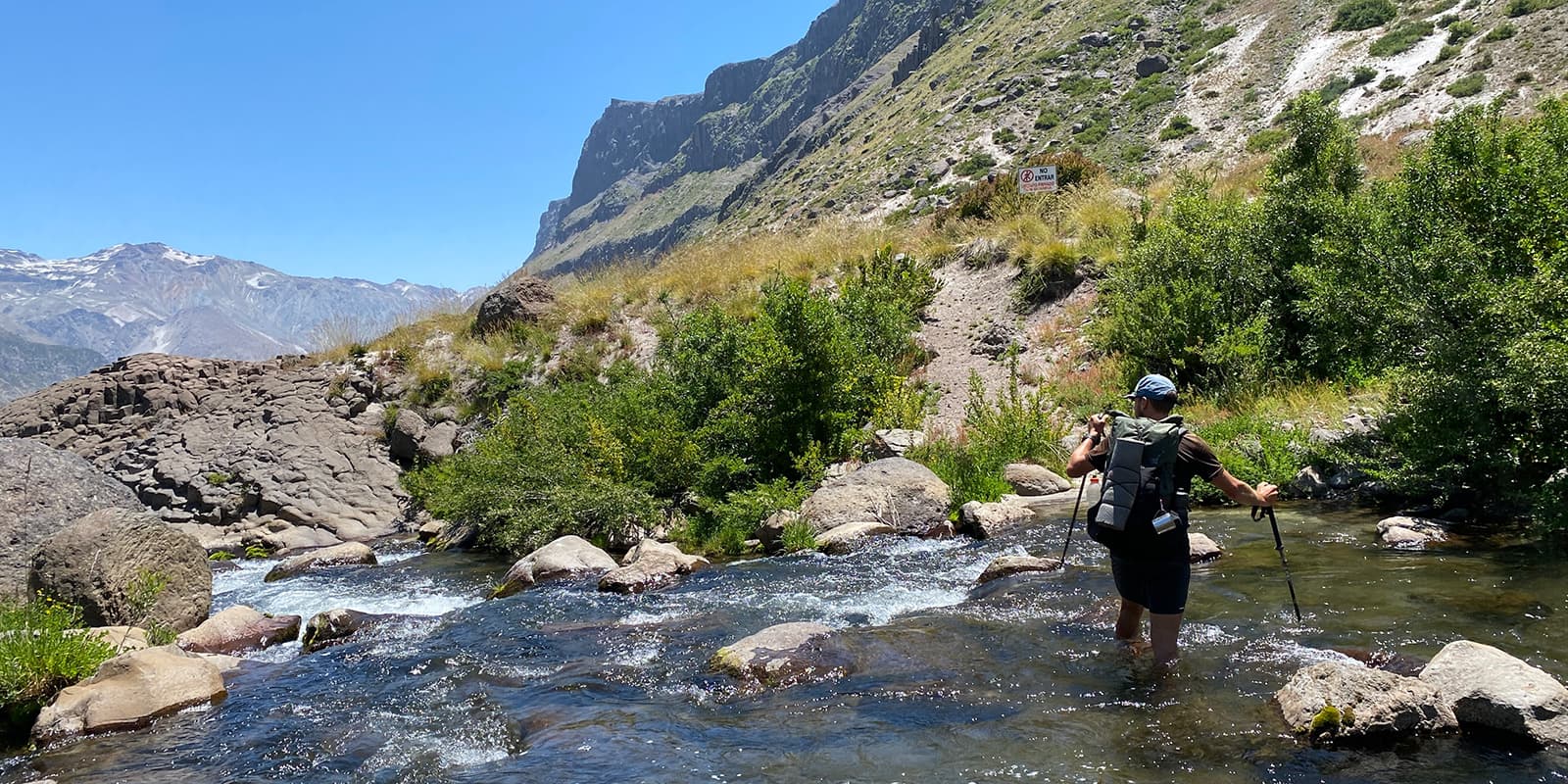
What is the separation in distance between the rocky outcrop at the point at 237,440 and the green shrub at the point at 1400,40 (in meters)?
45.8

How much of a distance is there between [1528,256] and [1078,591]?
17.4 ft

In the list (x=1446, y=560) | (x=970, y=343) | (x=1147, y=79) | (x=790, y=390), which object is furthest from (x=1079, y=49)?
(x=1446, y=560)

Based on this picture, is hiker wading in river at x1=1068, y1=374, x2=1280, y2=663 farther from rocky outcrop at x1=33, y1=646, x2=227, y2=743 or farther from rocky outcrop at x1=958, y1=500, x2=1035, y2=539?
rocky outcrop at x1=33, y1=646, x2=227, y2=743

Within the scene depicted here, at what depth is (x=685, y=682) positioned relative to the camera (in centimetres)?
593

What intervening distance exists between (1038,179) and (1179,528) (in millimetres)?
16937

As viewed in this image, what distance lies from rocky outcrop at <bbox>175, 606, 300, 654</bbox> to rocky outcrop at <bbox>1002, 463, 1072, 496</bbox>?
8.66 m

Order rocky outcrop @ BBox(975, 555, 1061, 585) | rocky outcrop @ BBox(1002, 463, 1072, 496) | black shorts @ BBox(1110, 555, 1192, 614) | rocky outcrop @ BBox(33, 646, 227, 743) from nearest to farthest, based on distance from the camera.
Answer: black shorts @ BBox(1110, 555, 1192, 614)
rocky outcrop @ BBox(33, 646, 227, 743)
rocky outcrop @ BBox(975, 555, 1061, 585)
rocky outcrop @ BBox(1002, 463, 1072, 496)

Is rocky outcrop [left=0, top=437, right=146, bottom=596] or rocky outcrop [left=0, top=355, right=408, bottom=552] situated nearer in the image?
rocky outcrop [left=0, top=437, right=146, bottom=596]

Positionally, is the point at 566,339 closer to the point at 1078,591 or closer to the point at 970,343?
the point at 970,343

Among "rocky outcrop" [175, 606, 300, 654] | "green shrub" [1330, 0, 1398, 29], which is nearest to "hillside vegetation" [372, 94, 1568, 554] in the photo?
"rocky outcrop" [175, 606, 300, 654]

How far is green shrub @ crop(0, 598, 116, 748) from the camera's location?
232 inches

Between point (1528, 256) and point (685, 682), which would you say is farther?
point (1528, 256)

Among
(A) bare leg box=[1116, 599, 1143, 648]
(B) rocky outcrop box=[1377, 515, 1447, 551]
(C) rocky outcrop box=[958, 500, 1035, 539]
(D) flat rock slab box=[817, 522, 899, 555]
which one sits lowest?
(B) rocky outcrop box=[1377, 515, 1447, 551]

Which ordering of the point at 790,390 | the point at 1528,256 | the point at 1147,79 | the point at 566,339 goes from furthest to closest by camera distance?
the point at 1147,79 < the point at 566,339 < the point at 790,390 < the point at 1528,256
